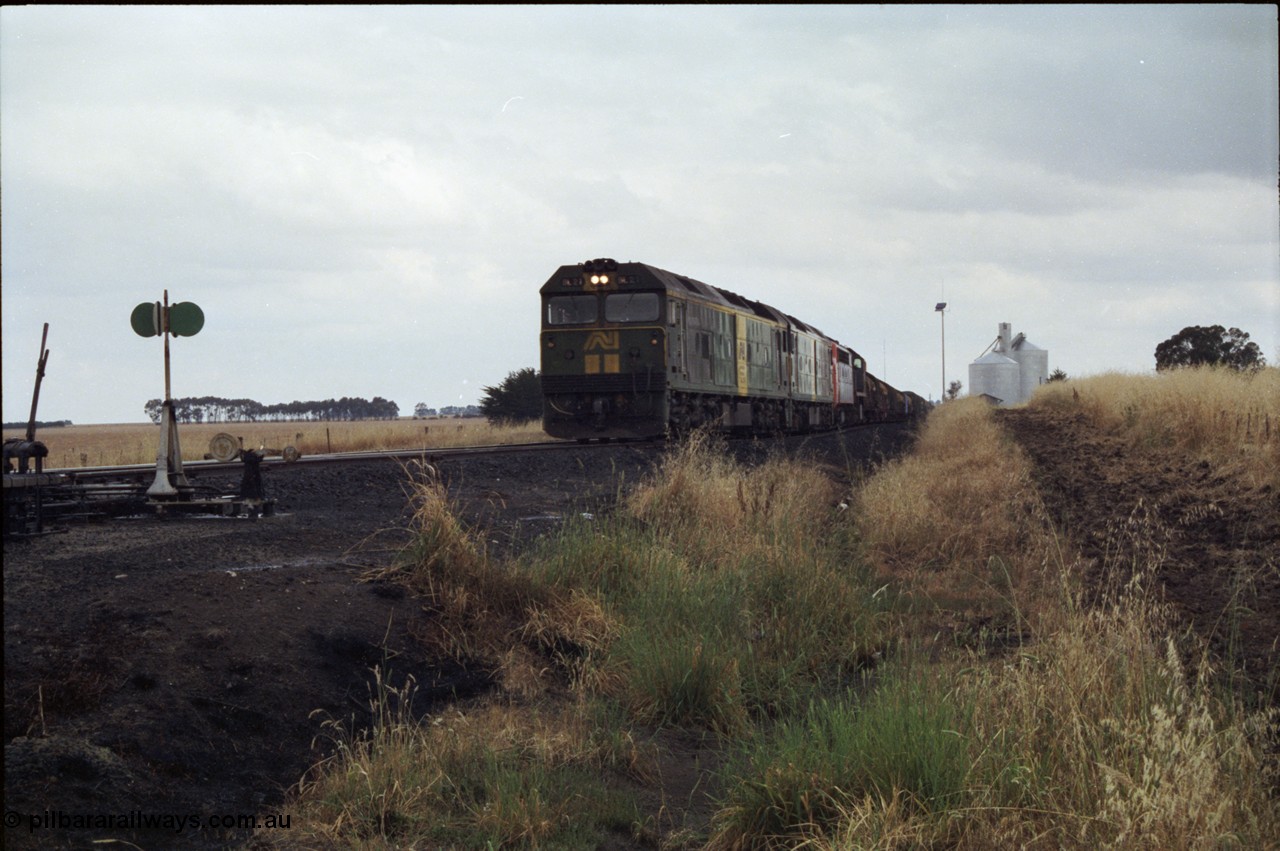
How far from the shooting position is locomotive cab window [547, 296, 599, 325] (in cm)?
2070

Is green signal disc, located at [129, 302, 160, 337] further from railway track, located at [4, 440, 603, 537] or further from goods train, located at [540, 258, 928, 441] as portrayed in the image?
goods train, located at [540, 258, 928, 441]

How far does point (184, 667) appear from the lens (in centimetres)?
541

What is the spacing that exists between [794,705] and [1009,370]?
72.8m

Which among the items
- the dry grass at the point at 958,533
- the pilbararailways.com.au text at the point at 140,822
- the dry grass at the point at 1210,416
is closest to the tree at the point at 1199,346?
the dry grass at the point at 1210,416

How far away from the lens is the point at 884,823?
13.3 feet

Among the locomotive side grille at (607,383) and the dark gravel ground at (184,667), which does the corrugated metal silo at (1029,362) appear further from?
the dark gravel ground at (184,667)

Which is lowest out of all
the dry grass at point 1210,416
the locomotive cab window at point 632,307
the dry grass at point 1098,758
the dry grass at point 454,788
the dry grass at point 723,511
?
the dry grass at point 454,788

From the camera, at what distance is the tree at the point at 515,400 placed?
45.0 m

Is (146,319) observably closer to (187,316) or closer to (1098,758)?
(187,316)

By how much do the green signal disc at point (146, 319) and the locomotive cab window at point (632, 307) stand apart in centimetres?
1113

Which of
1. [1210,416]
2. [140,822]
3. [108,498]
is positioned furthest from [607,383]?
[140,822]

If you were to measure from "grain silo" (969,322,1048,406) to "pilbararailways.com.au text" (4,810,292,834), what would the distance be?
72.0m

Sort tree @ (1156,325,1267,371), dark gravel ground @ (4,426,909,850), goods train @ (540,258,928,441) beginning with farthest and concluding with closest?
tree @ (1156,325,1267,371) → goods train @ (540,258,928,441) → dark gravel ground @ (4,426,909,850)

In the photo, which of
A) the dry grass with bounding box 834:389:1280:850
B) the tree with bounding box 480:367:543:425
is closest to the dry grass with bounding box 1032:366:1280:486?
the dry grass with bounding box 834:389:1280:850
